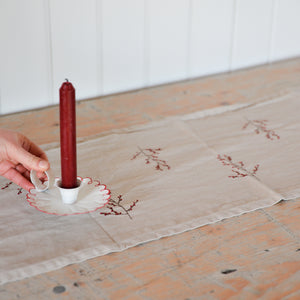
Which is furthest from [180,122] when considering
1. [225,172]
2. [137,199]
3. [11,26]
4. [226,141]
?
[11,26]

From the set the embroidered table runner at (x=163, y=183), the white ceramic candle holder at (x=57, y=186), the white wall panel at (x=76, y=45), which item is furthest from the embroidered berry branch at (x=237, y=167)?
the white wall panel at (x=76, y=45)

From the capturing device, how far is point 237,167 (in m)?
1.08

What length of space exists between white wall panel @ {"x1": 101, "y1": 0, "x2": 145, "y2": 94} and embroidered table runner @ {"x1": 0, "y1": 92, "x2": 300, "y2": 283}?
37 centimetres

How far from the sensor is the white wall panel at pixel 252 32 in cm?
180

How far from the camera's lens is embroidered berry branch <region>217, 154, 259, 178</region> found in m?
1.04

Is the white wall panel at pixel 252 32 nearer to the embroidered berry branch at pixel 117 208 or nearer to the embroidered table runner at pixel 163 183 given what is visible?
the embroidered table runner at pixel 163 183

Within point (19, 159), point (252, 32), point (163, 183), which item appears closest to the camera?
point (19, 159)

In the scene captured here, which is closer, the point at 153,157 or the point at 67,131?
the point at 67,131

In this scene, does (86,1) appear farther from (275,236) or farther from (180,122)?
(275,236)

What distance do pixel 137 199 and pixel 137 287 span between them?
244 millimetres

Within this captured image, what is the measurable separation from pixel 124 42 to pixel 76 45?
0.51ft

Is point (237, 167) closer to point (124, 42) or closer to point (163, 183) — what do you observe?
point (163, 183)

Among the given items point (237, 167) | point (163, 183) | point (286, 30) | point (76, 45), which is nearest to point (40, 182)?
point (163, 183)

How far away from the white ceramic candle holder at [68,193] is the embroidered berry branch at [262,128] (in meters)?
0.54
